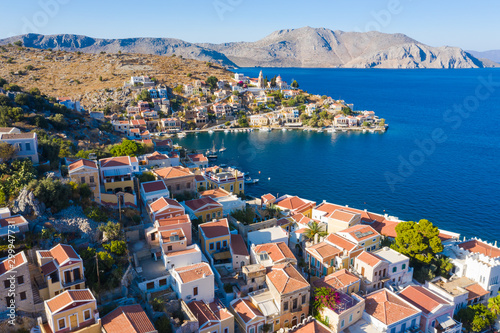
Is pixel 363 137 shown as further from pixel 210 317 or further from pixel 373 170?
pixel 210 317

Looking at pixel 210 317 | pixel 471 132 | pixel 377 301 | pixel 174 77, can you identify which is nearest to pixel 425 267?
pixel 377 301

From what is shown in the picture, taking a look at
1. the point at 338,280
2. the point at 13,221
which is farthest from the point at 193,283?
the point at 13,221

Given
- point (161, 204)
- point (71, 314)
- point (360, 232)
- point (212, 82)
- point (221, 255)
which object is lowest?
point (221, 255)

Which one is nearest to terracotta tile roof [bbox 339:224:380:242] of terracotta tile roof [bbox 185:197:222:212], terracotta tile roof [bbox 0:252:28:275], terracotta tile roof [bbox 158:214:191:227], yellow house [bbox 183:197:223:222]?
yellow house [bbox 183:197:223:222]

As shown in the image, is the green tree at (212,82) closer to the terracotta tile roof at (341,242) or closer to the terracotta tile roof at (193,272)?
the terracotta tile roof at (341,242)

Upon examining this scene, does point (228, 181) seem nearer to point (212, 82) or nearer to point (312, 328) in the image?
point (312, 328)

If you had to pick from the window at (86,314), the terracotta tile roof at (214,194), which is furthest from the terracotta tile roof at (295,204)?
the window at (86,314)

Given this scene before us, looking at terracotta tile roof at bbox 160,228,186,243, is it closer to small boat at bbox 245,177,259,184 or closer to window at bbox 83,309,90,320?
window at bbox 83,309,90,320
